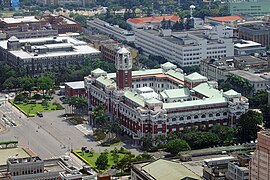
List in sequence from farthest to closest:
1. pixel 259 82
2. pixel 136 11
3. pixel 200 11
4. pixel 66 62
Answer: pixel 136 11
pixel 200 11
pixel 66 62
pixel 259 82

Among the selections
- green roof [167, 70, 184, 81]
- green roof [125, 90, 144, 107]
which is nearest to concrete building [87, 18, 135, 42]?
green roof [167, 70, 184, 81]

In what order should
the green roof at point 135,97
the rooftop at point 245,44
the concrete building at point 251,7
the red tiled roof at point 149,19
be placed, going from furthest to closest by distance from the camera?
the concrete building at point 251,7
the red tiled roof at point 149,19
the rooftop at point 245,44
the green roof at point 135,97

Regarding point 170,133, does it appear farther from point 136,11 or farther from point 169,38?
point 136,11

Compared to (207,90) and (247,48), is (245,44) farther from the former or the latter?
(207,90)

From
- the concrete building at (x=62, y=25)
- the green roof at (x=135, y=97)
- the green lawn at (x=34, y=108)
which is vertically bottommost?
the green lawn at (x=34, y=108)

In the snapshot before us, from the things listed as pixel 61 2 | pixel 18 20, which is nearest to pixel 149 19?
pixel 18 20

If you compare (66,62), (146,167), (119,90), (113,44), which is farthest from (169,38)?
(146,167)

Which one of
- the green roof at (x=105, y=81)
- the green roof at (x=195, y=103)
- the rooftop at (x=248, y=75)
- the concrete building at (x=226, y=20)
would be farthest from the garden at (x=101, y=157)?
the concrete building at (x=226, y=20)

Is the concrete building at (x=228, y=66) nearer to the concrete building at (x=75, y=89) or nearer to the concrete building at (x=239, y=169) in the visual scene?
the concrete building at (x=75, y=89)
